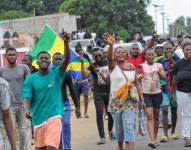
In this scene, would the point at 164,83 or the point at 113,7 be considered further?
the point at 113,7

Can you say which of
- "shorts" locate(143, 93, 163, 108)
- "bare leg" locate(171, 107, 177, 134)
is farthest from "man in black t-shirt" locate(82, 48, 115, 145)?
"shorts" locate(143, 93, 163, 108)

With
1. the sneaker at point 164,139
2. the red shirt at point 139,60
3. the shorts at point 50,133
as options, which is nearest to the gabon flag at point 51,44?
the red shirt at point 139,60

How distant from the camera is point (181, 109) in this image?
11188 mm

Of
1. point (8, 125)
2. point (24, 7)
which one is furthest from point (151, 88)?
point (24, 7)

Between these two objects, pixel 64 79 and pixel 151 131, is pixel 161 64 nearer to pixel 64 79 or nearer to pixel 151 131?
pixel 151 131

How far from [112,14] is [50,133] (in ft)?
159

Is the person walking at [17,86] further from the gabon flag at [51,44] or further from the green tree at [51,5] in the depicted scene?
the green tree at [51,5]

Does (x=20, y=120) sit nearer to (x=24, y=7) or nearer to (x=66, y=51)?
(x=66, y=51)

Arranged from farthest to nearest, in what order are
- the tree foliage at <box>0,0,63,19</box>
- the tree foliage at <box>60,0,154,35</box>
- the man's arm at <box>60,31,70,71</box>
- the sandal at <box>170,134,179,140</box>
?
the tree foliage at <box>0,0,63,19</box> < the tree foliage at <box>60,0,154,35</box> < the sandal at <box>170,134,179,140</box> < the man's arm at <box>60,31,70,71</box>

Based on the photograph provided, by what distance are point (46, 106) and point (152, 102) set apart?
127 inches

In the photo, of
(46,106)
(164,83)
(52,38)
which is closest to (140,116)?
(164,83)

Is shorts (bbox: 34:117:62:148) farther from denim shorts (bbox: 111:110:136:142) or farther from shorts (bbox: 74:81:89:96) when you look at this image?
shorts (bbox: 74:81:89:96)

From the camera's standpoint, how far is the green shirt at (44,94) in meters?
8.36

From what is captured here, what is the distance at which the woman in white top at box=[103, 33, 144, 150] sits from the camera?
376 inches
